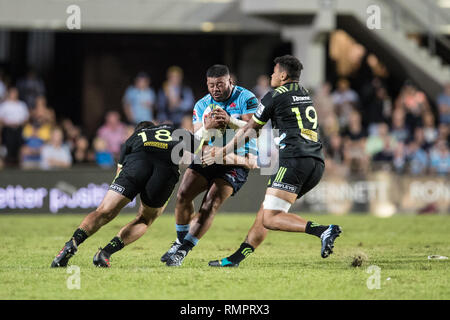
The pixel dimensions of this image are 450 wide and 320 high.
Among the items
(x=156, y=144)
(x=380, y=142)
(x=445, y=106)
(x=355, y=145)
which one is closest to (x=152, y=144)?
(x=156, y=144)

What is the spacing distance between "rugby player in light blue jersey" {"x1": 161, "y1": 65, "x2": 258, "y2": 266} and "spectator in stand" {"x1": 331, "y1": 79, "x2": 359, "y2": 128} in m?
10.5

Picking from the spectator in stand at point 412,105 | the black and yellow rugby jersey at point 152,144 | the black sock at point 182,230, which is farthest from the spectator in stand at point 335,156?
the black and yellow rugby jersey at point 152,144

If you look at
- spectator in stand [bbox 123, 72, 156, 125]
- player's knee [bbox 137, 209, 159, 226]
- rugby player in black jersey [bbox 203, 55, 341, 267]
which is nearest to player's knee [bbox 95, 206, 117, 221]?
player's knee [bbox 137, 209, 159, 226]

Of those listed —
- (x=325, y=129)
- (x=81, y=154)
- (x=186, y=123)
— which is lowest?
(x=81, y=154)

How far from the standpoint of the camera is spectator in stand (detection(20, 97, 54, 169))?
17.8 meters

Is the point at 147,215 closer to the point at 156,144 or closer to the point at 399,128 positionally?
the point at 156,144

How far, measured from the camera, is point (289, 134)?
896 cm

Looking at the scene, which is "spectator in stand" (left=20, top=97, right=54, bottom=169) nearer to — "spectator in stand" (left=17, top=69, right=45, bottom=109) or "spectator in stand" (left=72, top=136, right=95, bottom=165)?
"spectator in stand" (left=17, top=69, right=45, bottom=109)

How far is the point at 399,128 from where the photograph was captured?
20.0 metres

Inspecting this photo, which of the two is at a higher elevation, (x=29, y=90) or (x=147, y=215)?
(x=29, y=90)

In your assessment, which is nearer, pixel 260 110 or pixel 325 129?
pixel 260 110

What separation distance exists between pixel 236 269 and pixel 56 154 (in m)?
9.76

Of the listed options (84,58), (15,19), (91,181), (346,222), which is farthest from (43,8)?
(346,222)

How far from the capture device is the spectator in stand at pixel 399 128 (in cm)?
1981
